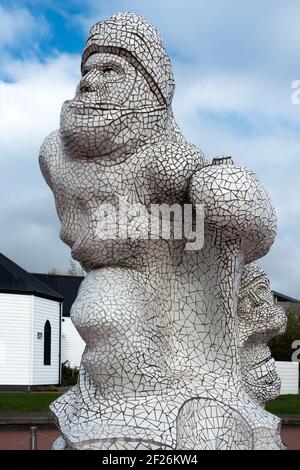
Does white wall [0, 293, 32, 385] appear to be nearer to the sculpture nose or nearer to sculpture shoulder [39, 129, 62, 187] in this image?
sculpture shoulder [39, 129, 62, 187]

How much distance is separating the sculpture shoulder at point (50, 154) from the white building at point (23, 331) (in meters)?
21.5

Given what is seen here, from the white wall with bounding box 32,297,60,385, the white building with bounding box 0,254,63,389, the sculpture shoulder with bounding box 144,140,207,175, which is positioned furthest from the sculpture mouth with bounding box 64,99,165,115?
the white wall with bounding box 32,297,60,385

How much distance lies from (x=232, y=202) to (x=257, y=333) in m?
2.13

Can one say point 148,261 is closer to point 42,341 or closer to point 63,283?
point 42,341

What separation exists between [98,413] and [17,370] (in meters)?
22.8

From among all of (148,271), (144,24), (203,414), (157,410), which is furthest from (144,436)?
(144,24)

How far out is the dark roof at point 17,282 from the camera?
28.7 metres

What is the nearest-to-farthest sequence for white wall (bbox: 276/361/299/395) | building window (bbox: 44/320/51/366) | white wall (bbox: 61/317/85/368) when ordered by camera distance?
white wall (bbox: 276/361/299/395) → building window (bbox: 44/320/51/366) → white wall (bbox: 61/317/85/368)

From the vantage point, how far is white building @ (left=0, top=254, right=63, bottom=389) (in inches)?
1104

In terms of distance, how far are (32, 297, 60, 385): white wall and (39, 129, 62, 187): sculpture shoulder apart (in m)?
22.2

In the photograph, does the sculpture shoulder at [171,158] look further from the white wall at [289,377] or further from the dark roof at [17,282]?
the dark roof at [17,282]

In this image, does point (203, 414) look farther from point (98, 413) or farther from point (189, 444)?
point (98, 413)

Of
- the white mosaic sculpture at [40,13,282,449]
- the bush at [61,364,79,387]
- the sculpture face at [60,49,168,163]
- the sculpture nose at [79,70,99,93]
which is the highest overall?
the sculpture nose at [79,70,99,93]

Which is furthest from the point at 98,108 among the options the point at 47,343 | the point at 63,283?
the point at 63,283
